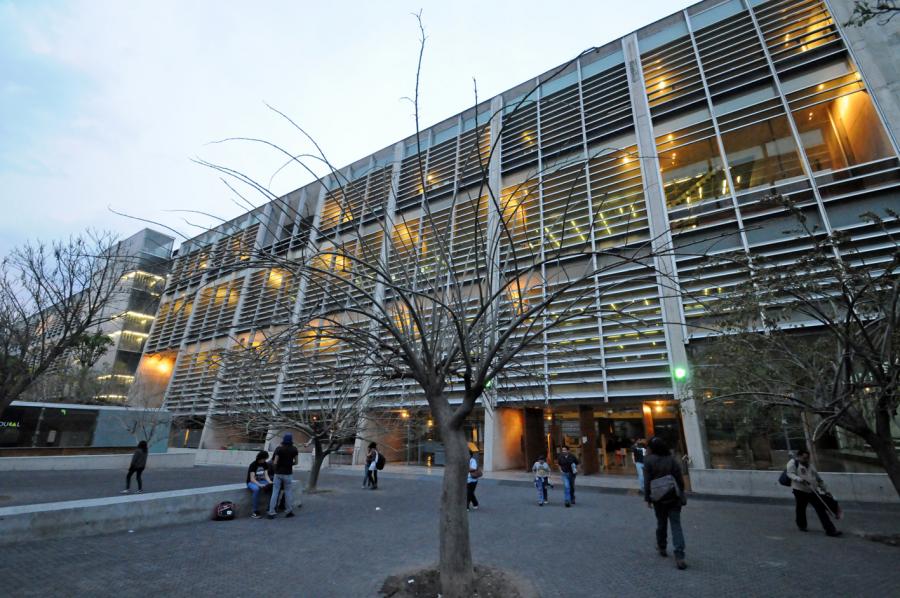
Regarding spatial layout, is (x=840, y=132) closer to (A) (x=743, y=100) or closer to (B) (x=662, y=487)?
(A) (x=743, y=100)

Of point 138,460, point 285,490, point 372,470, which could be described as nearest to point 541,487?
point 372,470

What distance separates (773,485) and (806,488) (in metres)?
5.62

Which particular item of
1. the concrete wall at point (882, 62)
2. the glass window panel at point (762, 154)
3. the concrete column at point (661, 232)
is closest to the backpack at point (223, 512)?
the concrete column at point (661, 232)


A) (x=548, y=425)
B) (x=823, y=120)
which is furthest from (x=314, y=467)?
(x=823, y=120)

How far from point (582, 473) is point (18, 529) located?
17365 mm

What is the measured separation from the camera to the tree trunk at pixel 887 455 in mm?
7133

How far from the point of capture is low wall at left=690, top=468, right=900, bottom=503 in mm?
10812

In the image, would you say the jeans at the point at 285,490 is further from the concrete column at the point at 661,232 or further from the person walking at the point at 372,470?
the concrete column at the point at 661,232

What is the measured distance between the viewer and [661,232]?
52.1ft

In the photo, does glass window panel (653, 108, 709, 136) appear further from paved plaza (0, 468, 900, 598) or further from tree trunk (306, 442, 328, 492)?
tree trunk (306, 442, 328, 492)

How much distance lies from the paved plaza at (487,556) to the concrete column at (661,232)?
491 centimetres

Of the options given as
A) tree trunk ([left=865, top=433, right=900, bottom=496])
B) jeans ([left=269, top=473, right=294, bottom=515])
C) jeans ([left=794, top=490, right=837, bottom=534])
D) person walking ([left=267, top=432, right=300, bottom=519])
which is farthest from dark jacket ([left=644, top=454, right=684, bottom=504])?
jeans ([left=269, top=473, right=294, bottom=515])

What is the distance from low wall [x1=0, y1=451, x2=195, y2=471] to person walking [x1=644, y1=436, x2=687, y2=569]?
77.5 ft

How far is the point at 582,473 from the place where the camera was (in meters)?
17.7
